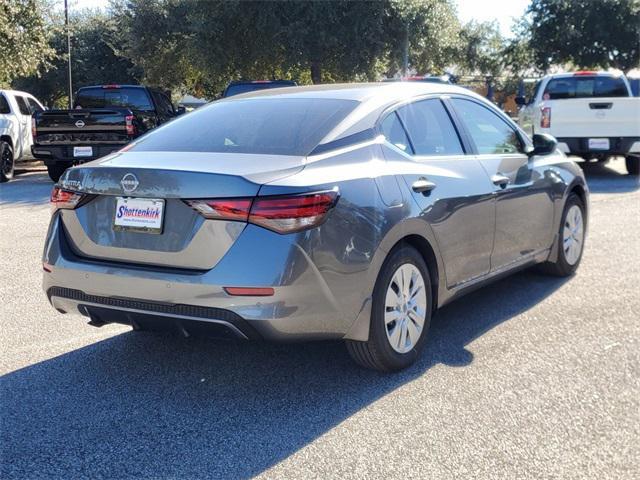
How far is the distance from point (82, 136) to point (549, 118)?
8.44 m

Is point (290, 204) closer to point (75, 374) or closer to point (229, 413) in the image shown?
point (229, 413)

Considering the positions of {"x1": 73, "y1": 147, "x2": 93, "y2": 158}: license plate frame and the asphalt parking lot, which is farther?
{"x1": 73, "y1": 147, "x2": 93, "y2": 158}: license plate frame

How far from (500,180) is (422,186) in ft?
3.54

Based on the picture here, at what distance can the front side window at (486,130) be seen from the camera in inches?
209

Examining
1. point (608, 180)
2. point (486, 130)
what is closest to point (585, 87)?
point (608, 180)

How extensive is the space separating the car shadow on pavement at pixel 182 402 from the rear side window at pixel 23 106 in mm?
13401

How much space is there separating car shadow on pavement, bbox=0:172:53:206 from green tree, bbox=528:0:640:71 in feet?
80.3

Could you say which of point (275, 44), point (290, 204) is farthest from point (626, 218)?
point (275, 44)

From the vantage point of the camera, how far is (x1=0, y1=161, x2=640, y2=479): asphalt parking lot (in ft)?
10.7

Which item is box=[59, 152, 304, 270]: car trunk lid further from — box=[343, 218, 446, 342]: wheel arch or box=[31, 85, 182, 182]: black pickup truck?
box=[31, 85, 182, 182]: black pickup truck

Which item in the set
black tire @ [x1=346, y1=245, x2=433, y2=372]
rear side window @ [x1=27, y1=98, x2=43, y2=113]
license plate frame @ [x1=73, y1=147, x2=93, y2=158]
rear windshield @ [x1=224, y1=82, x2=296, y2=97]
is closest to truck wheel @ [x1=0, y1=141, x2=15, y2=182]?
rear side window @ [x1=27, y1=98, x2=43, y2=113]

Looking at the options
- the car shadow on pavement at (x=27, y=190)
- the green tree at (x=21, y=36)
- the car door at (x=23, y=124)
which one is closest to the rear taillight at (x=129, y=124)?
the car shadow on pavement at (x=27, y=190)

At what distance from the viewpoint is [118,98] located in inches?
628

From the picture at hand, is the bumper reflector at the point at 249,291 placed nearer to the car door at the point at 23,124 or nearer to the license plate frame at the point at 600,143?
the license plate frame at the point at 600,143
